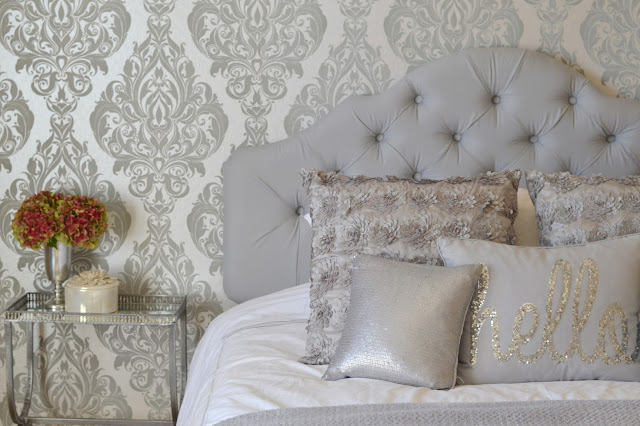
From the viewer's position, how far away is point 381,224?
6.17ft

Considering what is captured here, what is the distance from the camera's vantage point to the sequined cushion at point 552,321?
1716mm

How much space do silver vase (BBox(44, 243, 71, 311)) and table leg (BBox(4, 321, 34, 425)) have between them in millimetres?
151

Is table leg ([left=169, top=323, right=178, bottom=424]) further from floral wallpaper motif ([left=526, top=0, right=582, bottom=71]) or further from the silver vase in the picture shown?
floral wallpaper motif ([left=526, top=0, right=582, bottom=71])

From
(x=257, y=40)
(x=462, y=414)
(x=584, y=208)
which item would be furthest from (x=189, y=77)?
(x=462, y=414)

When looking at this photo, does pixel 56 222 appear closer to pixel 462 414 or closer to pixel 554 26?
pixel 462 414

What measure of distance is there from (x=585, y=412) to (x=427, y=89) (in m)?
1.14

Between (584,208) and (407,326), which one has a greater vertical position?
(584,208)

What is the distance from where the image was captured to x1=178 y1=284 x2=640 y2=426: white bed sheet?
62.7 inches

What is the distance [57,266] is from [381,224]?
1.03 metres

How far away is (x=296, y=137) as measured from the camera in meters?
2.30

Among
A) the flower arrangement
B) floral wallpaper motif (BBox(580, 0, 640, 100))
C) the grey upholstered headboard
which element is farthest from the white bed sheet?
floral wallpaper motif (BBox(580, 0, 640, 100))

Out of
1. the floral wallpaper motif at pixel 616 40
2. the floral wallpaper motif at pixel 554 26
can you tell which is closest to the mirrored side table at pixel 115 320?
the floral wallpaper motif at pixel 554 26

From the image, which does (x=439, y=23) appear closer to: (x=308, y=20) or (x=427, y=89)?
(x=427, y=89)

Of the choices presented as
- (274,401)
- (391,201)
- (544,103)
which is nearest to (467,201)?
(391,201)
